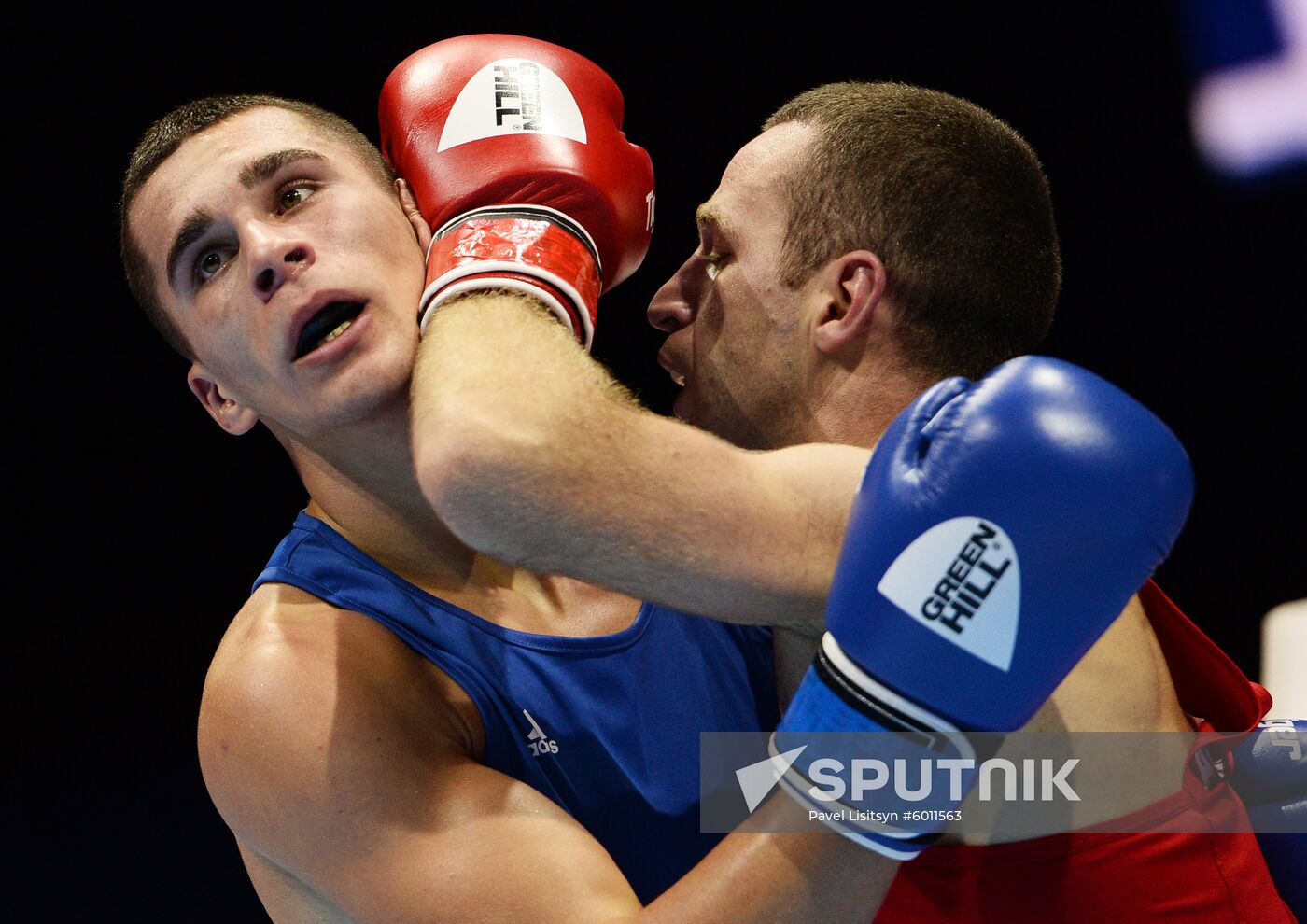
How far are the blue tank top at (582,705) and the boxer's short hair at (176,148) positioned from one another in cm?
45

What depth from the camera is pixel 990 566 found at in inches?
46.1

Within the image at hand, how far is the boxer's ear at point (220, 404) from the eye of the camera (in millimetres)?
2043

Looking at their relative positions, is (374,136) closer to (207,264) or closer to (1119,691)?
(207,264)

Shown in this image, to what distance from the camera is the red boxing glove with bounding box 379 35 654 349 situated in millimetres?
1538

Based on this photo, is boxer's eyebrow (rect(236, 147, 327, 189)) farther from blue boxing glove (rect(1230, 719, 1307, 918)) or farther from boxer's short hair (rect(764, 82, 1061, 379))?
blue boxing glove (rect(1230, 719, 1307, 918))

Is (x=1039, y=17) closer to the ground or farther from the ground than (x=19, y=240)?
farther from the ground

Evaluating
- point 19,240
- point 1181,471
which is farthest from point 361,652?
point 19,240

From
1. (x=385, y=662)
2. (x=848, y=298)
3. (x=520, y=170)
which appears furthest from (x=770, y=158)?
(x=385, y=662)

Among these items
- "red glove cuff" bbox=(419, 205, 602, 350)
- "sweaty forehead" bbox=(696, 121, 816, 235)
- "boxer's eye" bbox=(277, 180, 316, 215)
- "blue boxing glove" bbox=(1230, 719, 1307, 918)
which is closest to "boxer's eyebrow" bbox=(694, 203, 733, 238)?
"sweaty forehead" bbox=(696, 121, 816, 235)

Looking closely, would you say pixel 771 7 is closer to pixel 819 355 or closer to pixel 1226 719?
pixel 819 355

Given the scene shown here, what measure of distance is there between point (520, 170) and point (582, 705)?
0.76m

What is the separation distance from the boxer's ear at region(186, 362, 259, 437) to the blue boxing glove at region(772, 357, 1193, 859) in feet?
3.90

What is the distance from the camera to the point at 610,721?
1.82 meters

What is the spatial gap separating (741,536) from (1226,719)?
3.23 feet
